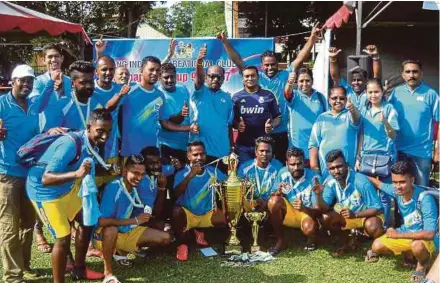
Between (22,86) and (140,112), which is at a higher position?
(22,86)

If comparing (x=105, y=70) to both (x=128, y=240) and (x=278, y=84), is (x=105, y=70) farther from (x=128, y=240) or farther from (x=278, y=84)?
(x=278, y=84)

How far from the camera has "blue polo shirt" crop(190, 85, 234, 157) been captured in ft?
18.9

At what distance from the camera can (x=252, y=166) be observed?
557 centimetres

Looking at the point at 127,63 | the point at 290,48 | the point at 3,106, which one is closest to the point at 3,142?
the point at 3,106

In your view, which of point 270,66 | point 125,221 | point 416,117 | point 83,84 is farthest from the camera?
point 270,66

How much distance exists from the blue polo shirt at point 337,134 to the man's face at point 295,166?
0.92 ft

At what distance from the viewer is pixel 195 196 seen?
18.0 feet

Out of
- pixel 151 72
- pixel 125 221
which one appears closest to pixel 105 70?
pixel 151 72

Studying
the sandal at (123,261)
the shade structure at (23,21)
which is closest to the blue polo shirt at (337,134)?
the sandal at (123,261)

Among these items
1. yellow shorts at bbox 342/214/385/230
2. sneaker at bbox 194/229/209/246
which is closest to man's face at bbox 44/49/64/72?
sneaker at bbox 194/229/209/246

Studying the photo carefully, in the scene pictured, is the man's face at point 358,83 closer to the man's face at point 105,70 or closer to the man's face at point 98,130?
the man's face at point 105,70

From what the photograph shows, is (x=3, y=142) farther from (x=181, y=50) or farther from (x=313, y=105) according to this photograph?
(x=181, y=50)

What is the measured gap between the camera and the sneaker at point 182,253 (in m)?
5.12

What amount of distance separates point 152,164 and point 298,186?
1.58m
